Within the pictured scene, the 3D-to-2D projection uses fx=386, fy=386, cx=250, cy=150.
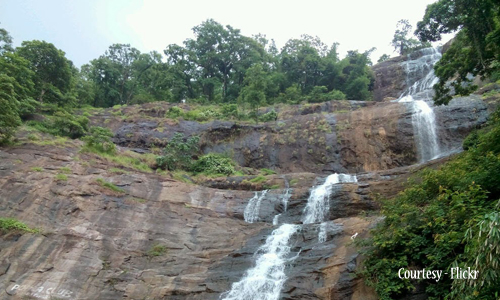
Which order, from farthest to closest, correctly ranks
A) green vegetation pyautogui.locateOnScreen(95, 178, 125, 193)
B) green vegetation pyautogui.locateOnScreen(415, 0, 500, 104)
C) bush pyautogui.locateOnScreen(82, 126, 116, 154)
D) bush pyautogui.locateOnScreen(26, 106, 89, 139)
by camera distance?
bush pyautogui.locateOnScreen(26, 106, 89, 139), bush pyautogui.locateOnScreen(82, 126, 116, 154), green vegetation pyautogui.locateOnScreen(95, 178, 125, 193), green vegetation pyautogui.locateOnScreen(415, 0, 500, 104)

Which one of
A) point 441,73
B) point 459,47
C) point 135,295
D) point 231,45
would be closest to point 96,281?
point 135,295

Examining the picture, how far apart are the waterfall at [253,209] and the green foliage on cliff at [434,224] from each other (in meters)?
7.72

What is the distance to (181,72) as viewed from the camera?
145ft

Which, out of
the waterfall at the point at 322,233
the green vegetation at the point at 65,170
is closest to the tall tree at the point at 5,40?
the green vegetation at the point at 65,170

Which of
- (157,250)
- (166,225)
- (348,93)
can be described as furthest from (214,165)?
(348,93)

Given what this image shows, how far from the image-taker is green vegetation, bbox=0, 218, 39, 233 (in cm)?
1495

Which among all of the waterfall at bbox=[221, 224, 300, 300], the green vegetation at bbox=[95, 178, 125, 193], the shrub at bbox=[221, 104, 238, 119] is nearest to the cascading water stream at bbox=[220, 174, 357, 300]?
the waterfall at bbox=[221, 224, 300, 300]

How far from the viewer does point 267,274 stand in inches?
528

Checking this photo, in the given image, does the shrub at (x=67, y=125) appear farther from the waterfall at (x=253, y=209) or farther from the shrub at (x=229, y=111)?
the waterfall at (x=253, y=209)

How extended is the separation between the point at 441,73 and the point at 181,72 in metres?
32.2

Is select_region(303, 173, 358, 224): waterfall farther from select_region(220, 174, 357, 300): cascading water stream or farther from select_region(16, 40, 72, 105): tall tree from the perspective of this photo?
select_region(16, 40, 72, 105): tall tree

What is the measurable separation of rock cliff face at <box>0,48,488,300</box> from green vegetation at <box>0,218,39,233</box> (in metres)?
0.25

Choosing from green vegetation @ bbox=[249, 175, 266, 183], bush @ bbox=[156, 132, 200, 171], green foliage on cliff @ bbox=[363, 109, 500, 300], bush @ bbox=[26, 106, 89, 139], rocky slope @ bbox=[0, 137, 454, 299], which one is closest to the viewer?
green foliage on cliff @ bbox=[363, 109, 500, 300]

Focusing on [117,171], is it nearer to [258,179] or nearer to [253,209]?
[253,209]
